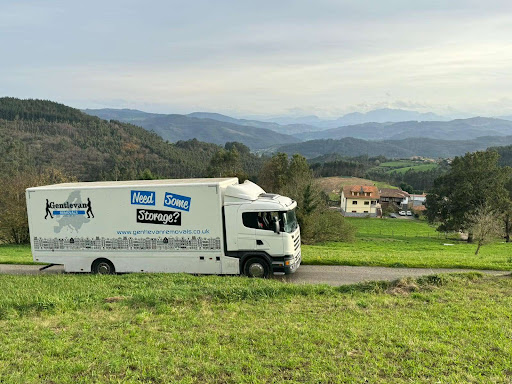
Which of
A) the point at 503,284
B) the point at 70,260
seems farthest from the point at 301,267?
the point at 70,260

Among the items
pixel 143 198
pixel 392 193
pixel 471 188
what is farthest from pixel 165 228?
pixel 392 193

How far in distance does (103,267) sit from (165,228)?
291 cm

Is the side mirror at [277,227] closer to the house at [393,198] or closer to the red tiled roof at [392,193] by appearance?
the house at [393,198]

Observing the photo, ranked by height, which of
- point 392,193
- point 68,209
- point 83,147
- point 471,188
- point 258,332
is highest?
point 83,147

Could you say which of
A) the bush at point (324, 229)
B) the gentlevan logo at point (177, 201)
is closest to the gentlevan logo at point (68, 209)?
the gentlevan logo at point (177, 201)

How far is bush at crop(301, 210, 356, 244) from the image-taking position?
30141mm

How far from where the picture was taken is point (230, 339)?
20.9 ft

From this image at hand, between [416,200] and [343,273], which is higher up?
[343,273]

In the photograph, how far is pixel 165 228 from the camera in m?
12.1

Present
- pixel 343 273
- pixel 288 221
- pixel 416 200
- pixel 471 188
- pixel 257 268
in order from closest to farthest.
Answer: pixel 257 268 < pixel 288 221 < pixel 343 273 < pixel 471 188 < pixel 416 200

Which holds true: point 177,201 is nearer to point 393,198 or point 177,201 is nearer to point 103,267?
point 103,267

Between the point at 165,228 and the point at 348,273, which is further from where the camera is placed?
the point at 348,273

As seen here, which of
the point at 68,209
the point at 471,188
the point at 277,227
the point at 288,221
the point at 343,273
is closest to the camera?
the point at 277,227

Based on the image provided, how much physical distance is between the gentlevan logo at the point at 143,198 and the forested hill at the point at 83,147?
88.5 metres
